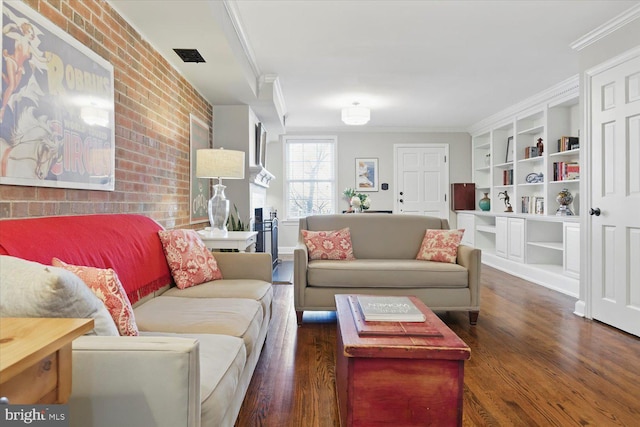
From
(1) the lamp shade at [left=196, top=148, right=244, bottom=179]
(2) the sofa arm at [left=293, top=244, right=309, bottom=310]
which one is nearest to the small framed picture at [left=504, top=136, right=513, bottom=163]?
(2) the sofa arm at [left=293, top=244, right=309, bottom=310]

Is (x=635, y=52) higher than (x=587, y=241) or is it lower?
higher

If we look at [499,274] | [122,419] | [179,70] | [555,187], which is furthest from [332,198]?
[122,419]

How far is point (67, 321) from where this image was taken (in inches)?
32.4

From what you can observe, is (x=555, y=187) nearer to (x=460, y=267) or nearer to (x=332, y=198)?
(x=460, y=267)

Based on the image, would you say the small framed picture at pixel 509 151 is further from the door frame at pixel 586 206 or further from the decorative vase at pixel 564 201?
the door frame at pixel 586 206

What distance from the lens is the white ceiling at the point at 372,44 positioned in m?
2.89

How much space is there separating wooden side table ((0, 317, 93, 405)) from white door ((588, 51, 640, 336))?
11.6 ft

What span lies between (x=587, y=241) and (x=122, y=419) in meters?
3.68

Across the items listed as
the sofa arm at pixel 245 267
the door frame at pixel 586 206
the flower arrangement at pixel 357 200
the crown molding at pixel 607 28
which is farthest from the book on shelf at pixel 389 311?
the flower arrangement at pixel 357 200

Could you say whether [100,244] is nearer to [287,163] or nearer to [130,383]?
[130,383]

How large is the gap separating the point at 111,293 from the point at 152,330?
41 centimetres

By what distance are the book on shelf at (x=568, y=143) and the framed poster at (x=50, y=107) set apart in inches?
194

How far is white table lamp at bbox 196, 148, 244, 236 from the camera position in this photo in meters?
3.45

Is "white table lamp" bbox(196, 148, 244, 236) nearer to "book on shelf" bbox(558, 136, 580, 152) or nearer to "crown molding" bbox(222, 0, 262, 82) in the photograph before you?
"crown molding" bbox(222, 0, 262, 82)
